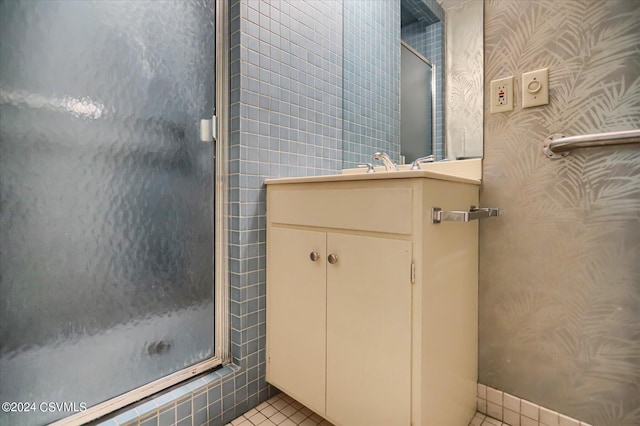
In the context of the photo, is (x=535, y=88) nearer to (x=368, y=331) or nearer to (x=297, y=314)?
(x=368, y=331)

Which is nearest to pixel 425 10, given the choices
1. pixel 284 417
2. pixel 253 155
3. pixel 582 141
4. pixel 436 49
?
pixel 436 49

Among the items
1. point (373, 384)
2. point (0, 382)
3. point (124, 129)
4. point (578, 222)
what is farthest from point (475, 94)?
point (0, 382)

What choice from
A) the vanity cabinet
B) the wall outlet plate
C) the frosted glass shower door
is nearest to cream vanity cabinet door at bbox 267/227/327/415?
the vanity cabinet

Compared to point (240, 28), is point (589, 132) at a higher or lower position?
lower

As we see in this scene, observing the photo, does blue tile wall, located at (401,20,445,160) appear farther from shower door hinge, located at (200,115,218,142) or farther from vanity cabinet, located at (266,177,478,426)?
shower door hinge, located at (200,115,218,142)

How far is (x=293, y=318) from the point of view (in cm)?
117

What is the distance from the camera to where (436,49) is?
140 centimetres

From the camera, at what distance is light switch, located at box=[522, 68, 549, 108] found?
1070 millimetres

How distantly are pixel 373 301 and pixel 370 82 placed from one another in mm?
1276

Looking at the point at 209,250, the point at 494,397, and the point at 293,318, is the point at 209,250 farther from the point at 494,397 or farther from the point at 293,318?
Result: the point at 494,397

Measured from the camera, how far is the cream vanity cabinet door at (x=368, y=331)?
0.86 m

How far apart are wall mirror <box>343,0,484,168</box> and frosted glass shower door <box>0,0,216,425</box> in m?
0.81

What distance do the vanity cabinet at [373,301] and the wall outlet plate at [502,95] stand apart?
322 millimetres

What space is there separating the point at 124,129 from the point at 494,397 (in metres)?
1.65
